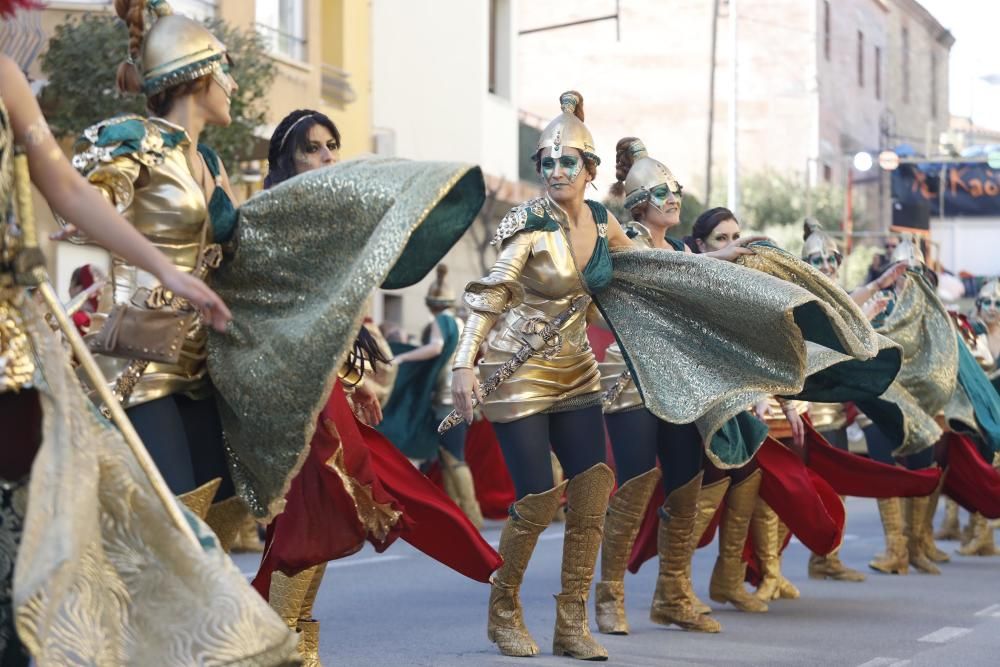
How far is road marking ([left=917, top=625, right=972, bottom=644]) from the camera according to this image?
8281mm

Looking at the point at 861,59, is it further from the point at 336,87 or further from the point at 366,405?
the point at 366,405

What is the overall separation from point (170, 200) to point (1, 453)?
1.36m

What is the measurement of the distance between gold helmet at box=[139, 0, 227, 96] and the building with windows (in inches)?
1562

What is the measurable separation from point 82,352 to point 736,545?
19.0 feet

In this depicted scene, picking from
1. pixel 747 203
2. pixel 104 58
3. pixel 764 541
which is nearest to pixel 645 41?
pixel 747 203

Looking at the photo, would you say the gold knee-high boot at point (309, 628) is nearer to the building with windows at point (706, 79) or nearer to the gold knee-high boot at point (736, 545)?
the gold knee-high boot at point (736, 545)

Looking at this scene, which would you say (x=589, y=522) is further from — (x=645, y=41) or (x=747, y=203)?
(x=645, y=41)

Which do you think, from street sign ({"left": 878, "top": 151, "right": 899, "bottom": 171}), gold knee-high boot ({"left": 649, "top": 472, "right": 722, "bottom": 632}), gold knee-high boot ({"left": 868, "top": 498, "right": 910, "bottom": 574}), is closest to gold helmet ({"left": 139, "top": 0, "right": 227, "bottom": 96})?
gold knee-high boot ({"left": 649, "top": 472, "right": 722, "bottom": 632})

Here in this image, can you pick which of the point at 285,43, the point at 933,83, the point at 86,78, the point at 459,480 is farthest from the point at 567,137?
the point at 933,83

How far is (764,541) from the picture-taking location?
9773 mm

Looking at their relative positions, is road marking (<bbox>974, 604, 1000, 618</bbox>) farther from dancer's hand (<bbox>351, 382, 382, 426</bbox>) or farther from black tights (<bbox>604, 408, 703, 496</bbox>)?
dancer's hand (<bbox>351, 382, 382, 426</bbox>)

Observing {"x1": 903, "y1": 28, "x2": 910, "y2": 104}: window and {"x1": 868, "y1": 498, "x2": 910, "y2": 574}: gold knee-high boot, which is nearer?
{"x1": 868, "y1": 498, "x2": 910, "y2": 574}: gold knee-high boot

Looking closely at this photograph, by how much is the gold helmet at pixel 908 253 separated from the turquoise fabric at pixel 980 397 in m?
0.55

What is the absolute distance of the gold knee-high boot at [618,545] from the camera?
827 cm
